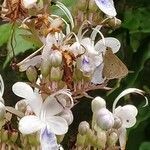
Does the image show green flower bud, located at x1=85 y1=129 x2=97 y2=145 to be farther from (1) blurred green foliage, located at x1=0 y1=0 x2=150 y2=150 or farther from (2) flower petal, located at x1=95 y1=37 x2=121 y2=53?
(1) blurred green foliage, located at x1=0 y1=0 x2=150 y2=150

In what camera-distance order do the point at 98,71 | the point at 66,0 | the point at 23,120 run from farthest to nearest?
1. the point at 66,0
2. the point at 98,71
3. the point at 23,120

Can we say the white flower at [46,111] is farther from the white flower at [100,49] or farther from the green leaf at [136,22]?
the green leaf at [136,22]

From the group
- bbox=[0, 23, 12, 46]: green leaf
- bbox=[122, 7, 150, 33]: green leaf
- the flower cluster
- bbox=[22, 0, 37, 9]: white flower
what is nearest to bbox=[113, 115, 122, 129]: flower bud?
the flower cluster

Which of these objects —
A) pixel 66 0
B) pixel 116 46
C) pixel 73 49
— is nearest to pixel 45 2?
pixel 73 49

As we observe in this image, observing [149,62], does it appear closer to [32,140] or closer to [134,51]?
[134,51]

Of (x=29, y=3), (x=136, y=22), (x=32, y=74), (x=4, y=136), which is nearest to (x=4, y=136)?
(x=4, y=136)

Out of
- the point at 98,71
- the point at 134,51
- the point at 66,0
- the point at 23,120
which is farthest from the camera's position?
the point at 134,51

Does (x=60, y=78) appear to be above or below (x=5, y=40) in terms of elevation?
above

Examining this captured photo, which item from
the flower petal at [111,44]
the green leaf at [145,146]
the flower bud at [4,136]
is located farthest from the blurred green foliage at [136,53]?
the flower bud at [4,136]
